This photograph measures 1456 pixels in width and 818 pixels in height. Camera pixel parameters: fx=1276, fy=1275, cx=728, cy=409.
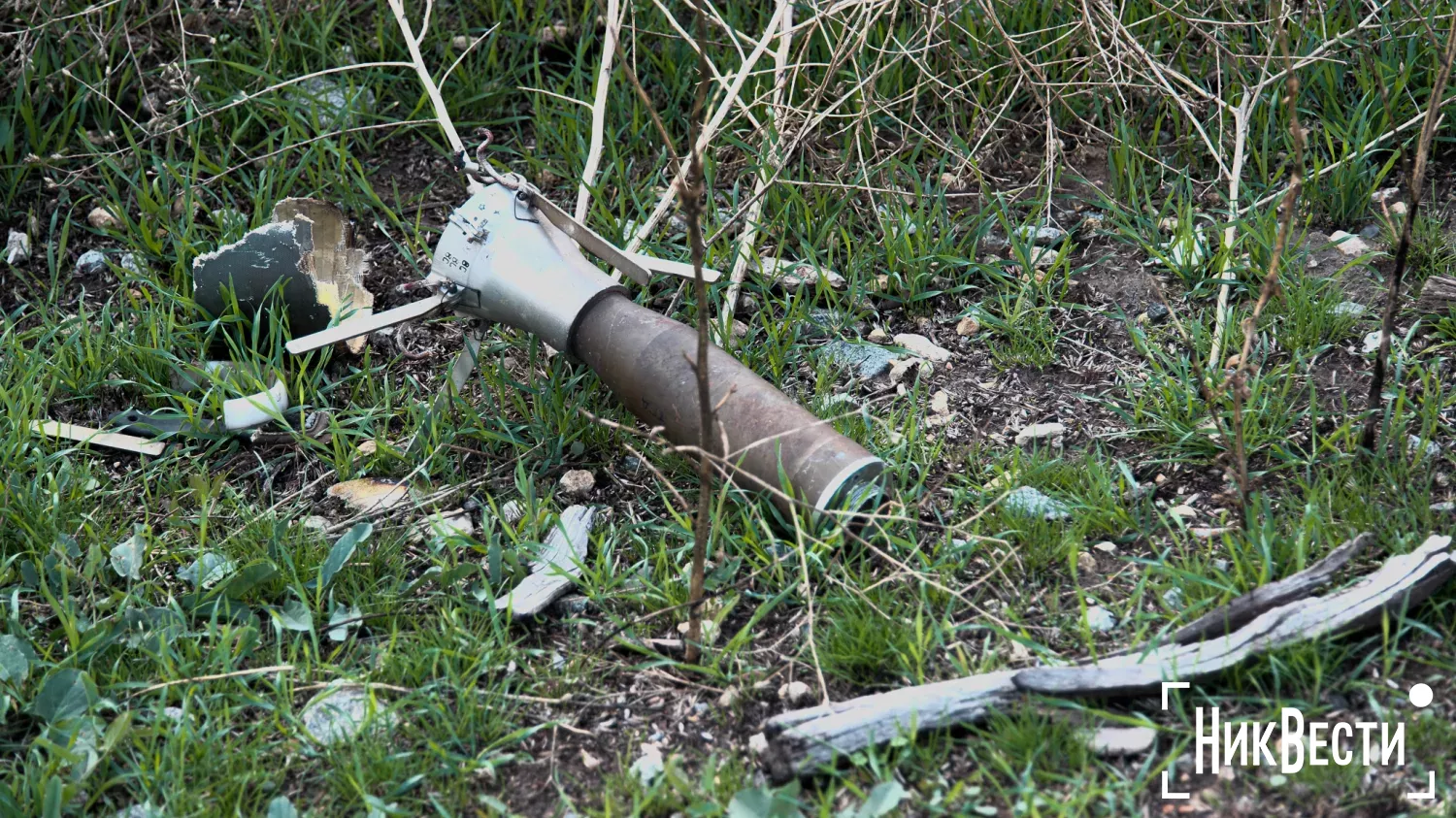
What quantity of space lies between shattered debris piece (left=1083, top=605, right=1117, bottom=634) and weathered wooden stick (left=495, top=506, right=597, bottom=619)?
0.91 metres

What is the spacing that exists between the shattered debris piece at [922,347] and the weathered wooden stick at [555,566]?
849 millimetres

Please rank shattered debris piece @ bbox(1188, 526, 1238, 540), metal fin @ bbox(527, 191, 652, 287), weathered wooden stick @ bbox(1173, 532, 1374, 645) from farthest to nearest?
metal fin @ bbox(527, 191, 652, 287) < shattered debris piece @ bbox(1188, 526, 1238, 540) < weathered wooden stick @ bbox(1173, 532, 1374, 645)

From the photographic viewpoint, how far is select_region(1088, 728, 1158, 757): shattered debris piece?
190 centimetres

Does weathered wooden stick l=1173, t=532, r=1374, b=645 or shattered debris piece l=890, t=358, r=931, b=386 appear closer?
weathered wooden stick l=1173, t=532, r=1374, b=645

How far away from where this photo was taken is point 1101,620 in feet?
7.07

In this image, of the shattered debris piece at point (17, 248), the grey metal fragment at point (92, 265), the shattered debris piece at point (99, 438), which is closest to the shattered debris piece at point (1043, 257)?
the shattered debris piece at point (99, 438)

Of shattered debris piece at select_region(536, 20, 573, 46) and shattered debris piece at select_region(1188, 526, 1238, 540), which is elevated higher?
shattered debris piece at select_region(536, 20, 573, 46)

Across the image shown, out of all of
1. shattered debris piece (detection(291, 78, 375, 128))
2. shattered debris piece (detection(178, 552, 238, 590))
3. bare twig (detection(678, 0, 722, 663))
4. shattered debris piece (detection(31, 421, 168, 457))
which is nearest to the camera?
bare twig (detection(678, 0, 722, 663))

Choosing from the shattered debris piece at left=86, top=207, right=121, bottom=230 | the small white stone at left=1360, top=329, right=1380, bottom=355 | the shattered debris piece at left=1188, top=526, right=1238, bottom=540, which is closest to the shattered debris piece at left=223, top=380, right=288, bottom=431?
the shattered debris piece at left=86, top=207, right=121, bottom=230

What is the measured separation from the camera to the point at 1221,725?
6.31 ft

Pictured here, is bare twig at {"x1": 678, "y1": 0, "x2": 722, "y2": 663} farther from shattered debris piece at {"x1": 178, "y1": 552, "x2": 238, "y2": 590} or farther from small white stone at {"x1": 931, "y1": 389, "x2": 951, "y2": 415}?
shattered debris piece at {"x1": 178, "y1": 552, "x2": 238, "y2": 590}

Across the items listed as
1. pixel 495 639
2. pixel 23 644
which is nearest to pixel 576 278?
pixel 495 639

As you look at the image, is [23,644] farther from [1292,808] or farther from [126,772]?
[1292,808]

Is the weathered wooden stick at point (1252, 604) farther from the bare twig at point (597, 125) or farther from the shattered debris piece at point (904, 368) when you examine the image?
the bare twig at point (597, 125)
